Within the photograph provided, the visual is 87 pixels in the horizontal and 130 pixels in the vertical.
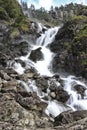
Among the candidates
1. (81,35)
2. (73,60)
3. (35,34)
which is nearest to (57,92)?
(73,60)

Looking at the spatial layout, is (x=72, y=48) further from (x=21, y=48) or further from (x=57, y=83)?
(x=57, y=83)

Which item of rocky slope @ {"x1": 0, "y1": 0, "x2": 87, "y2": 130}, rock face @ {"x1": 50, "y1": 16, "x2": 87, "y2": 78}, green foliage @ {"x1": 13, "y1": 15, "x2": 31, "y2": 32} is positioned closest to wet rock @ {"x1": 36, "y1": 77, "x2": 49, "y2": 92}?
rocky slope @ {"x1": 0, "y1": 0, "x2": 87, "y2": 130}

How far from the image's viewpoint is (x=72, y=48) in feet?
206

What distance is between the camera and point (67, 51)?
62.1 m

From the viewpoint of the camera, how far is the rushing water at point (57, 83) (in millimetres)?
38678

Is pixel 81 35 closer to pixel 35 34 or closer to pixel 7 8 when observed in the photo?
pixel 35 34

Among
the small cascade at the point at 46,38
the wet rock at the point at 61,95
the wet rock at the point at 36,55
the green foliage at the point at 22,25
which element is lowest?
the wet rock at the point at 61,95

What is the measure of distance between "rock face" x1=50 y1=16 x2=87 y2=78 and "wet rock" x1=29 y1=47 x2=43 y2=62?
3.17 m

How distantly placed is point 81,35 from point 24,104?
38.7 metres

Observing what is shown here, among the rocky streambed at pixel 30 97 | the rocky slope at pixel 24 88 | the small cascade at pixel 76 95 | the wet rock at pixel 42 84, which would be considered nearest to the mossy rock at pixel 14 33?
the rocky slope at pixel 24 88

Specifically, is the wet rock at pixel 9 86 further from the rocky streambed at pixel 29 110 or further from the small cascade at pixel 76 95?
the small cascade at pixel 76 95

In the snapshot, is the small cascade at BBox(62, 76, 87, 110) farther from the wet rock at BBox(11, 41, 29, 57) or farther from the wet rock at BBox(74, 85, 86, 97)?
the wet rock at BBox(11, 41, 29, 57)

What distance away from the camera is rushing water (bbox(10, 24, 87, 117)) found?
38678 mm

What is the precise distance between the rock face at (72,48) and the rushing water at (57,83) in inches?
72.7
